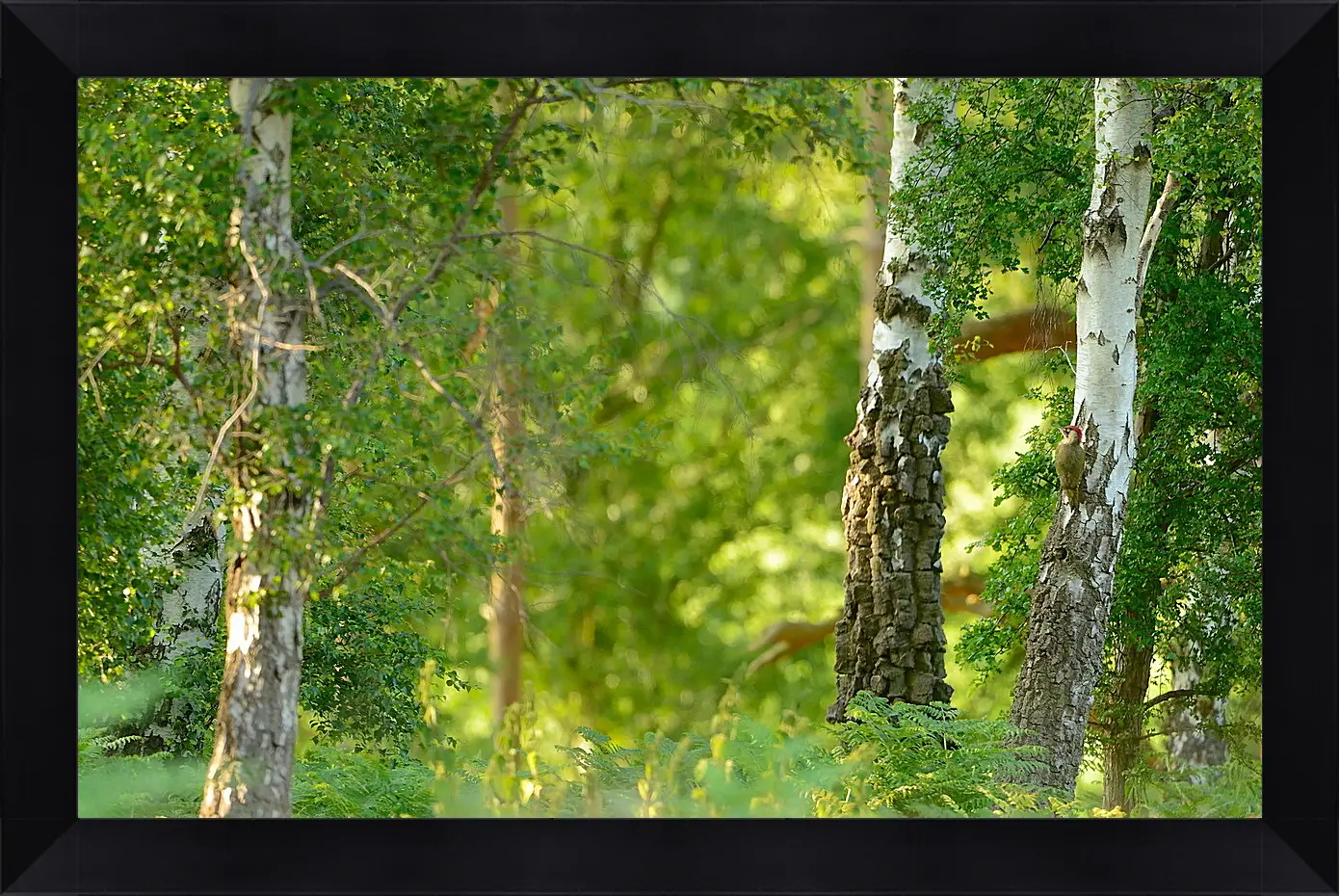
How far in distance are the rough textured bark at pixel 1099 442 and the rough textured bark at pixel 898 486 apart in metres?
0.44

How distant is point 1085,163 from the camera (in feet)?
14.1

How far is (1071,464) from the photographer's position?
13.8 feet

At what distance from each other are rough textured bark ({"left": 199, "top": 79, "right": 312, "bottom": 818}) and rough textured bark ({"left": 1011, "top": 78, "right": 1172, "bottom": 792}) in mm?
2379

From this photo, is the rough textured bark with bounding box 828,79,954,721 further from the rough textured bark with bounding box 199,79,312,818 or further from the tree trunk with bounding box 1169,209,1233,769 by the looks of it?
the rough textured bark with bounding box 199,79,312,818

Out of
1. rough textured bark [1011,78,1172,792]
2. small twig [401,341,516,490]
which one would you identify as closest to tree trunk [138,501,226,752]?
small twig [401,341,516,490]

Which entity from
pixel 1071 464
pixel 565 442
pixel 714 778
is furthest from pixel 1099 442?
pixel 565 442

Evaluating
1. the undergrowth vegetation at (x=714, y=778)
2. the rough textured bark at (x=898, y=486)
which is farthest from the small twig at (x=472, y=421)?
the rough textured bark at (x=898, y=486)
